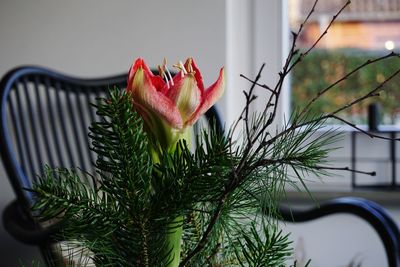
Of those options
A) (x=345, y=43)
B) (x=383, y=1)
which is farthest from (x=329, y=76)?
(x=383, y=1)

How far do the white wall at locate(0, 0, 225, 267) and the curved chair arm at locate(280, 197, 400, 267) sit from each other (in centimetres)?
60

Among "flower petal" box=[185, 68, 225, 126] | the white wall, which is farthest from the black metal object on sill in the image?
"flower petal" box=[185, 68, 225, 126]

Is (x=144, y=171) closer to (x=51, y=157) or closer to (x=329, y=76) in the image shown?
(x=51, y=157)

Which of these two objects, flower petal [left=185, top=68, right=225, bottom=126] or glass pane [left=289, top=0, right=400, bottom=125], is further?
glass pane [left=289, top=0, right=400, bottom=125]

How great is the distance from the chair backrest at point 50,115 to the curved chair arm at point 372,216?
0.64 meters

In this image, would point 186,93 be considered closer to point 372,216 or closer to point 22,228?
point 372,216

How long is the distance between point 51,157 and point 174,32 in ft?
1.63

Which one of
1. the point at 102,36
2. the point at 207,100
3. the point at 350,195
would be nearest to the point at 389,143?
the point at 350,195

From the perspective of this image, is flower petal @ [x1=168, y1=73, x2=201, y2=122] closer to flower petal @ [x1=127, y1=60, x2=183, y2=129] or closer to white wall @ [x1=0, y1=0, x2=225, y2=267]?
flower petal @ [x1=127, y1=60, x2=183, y2=129]

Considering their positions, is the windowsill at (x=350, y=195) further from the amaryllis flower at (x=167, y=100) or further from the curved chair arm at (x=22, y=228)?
the amaryllis flower at (x=167, y=100)

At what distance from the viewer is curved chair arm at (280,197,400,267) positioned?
1214 millimetres

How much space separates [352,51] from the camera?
6.68ft

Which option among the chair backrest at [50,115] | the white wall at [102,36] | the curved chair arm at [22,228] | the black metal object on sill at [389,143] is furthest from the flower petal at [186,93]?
the black metal object on sill at [389,143]

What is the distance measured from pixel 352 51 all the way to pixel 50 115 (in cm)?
93
